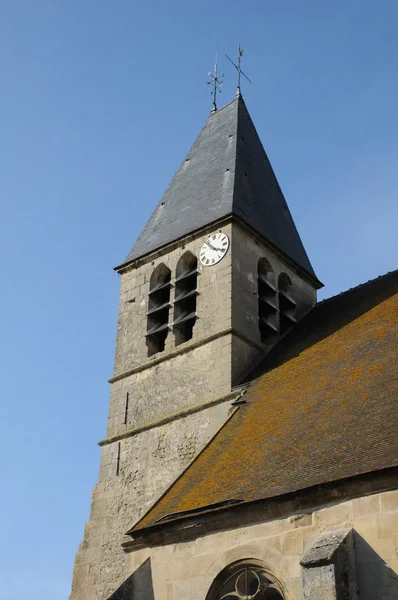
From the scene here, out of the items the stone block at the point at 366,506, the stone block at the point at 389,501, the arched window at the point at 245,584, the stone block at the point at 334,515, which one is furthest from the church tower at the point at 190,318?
the stone block at the point at 389,501

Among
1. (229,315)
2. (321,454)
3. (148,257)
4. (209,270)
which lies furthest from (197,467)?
(148,257)

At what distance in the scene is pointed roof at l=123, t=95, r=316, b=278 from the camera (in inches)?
683

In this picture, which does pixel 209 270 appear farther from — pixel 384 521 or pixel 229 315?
pixel 384 521

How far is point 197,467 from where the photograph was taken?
40.4ft

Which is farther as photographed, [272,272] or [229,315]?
[272,272]

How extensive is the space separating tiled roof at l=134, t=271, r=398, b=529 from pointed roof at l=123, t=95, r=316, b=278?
3.44m

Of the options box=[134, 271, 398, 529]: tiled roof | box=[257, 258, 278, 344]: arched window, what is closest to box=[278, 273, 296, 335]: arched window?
box=[257, 258, 278, 344]: arched window

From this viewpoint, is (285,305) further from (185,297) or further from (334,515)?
(334,515)

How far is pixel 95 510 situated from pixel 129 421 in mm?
1767

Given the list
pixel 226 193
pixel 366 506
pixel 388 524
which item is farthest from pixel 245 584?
pixel 226 193

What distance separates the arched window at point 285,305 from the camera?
16969 millimetres

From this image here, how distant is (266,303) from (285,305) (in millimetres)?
930

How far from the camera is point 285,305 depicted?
17.4 m

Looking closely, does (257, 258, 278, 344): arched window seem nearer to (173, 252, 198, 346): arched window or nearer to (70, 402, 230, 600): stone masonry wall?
(173, 252, 198, 346): arched window
